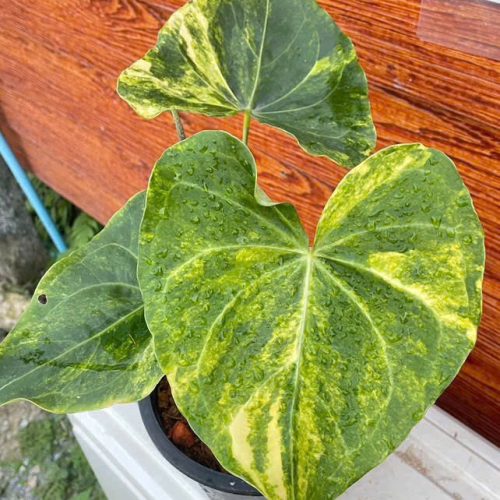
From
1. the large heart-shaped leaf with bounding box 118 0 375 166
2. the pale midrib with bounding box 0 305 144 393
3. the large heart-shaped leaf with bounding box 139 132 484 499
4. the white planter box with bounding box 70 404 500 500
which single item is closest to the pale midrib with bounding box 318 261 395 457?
the large heart-shaped leaf with bounding box 139 132 484 499

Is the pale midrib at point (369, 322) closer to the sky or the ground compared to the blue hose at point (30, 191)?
closer to the sky

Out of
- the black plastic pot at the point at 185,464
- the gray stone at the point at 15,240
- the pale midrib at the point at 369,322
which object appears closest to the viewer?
the pale midrib at the point at 369,322

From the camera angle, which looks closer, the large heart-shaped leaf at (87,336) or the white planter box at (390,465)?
the large heart-shaped leaf at (87,336)

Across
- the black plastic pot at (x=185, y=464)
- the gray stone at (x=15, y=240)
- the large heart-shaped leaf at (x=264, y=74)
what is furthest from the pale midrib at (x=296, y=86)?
the gray stone at (x=15, y=240)

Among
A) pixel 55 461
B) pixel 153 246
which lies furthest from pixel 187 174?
pixel 55 461

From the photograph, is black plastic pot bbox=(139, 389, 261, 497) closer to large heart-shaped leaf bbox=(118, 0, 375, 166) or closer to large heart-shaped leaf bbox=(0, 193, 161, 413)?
large heart-shaped leaf bbox=(0, 193, 161, 413)

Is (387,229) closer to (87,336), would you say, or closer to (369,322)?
(369,322)

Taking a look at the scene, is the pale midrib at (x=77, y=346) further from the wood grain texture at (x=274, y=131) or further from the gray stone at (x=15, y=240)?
the gray stone at (x=15, y=240)
